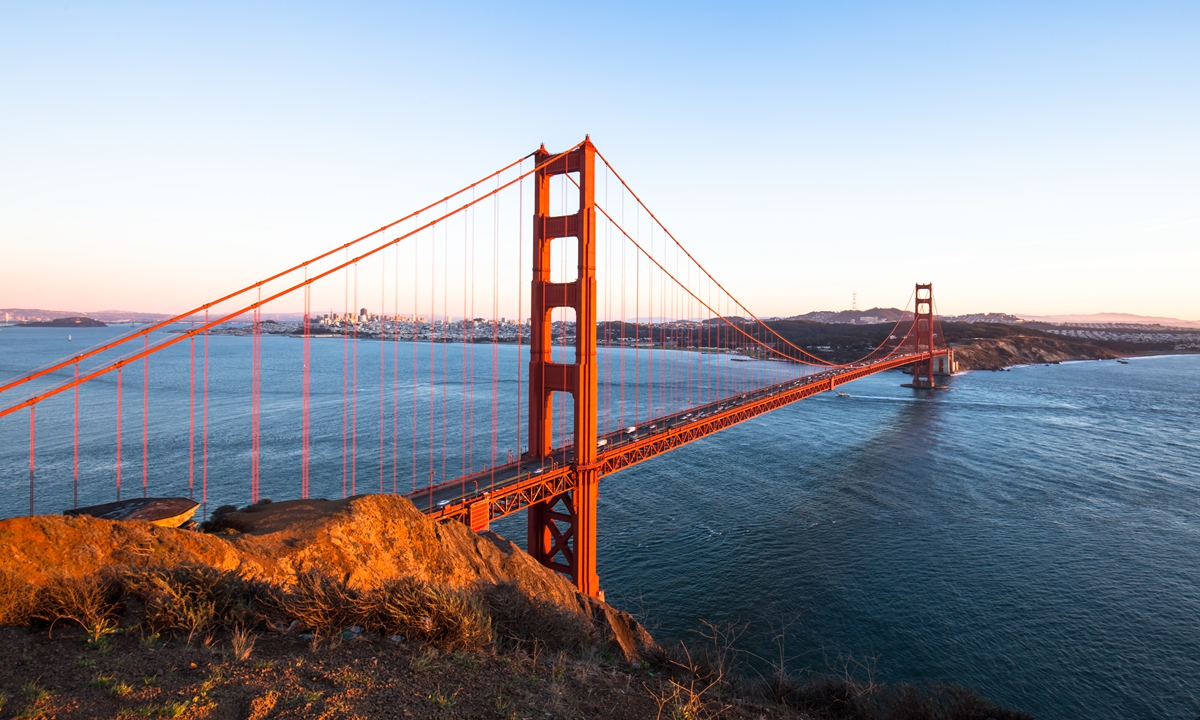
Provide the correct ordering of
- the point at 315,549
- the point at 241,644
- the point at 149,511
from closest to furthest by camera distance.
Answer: the point at 241,644 < the point at 315,549 < the point at 149,511

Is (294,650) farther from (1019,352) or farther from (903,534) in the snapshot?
(1019,352)

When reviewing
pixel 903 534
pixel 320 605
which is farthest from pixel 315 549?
pixel 903 534

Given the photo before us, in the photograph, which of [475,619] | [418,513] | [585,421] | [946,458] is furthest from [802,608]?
[946,458]

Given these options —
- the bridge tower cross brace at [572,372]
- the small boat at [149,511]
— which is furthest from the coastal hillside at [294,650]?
the bridge tower cross brace at [572,372]

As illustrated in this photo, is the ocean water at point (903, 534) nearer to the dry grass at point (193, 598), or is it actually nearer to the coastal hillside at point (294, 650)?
the coastal hillside at point (294, 650)

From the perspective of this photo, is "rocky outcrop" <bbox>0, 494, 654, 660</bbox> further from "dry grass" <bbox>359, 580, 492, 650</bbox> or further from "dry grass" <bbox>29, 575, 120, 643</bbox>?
"dry grass" <bbox>359, 580, 492, 650</bbox>

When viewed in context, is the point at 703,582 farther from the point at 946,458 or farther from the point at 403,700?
the point at 946,458
